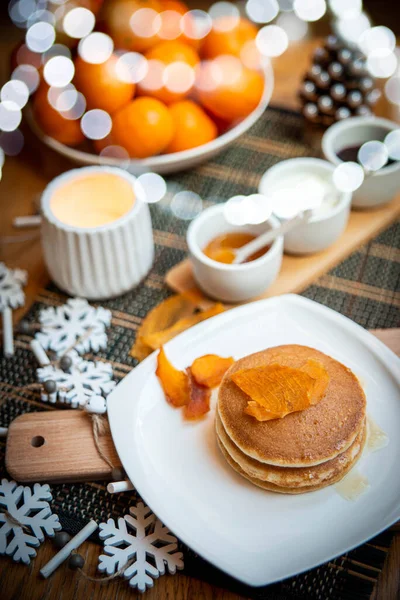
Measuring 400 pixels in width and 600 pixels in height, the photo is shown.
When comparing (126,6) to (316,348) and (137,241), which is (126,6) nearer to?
(137,241)

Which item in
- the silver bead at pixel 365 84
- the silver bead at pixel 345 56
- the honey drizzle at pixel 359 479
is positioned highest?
the silver bead at pixel 345 56

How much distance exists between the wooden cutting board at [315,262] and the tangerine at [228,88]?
14.7 inches

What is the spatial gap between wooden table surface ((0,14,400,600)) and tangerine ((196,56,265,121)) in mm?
308

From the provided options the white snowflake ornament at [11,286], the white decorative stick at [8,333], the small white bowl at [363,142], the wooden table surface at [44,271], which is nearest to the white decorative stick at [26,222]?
the wooden table surface at [44,271]

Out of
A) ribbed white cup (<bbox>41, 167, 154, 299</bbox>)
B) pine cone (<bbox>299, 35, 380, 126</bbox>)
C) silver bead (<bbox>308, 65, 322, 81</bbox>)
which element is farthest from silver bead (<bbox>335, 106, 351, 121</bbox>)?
ribbed white cup (<bbox>41, 167, 154, 299</bbox>)

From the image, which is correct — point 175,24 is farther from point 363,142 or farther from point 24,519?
point 24,519

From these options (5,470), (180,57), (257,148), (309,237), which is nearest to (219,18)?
(180,57)

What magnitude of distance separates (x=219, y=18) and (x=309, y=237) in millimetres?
655

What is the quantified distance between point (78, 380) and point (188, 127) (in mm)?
663

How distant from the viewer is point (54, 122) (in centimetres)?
143

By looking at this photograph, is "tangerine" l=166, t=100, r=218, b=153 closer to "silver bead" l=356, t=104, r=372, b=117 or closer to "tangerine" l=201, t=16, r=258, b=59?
"tangerine" l=201, t=16, r=258, b=59

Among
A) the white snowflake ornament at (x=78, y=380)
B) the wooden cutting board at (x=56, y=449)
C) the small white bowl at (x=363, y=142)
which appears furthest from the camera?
the small white bowl at (x=363, y=142)

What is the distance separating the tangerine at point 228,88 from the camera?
1.42 m

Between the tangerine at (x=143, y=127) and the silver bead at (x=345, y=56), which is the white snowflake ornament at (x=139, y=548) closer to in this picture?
the tangerine at (x=143, y=127)
